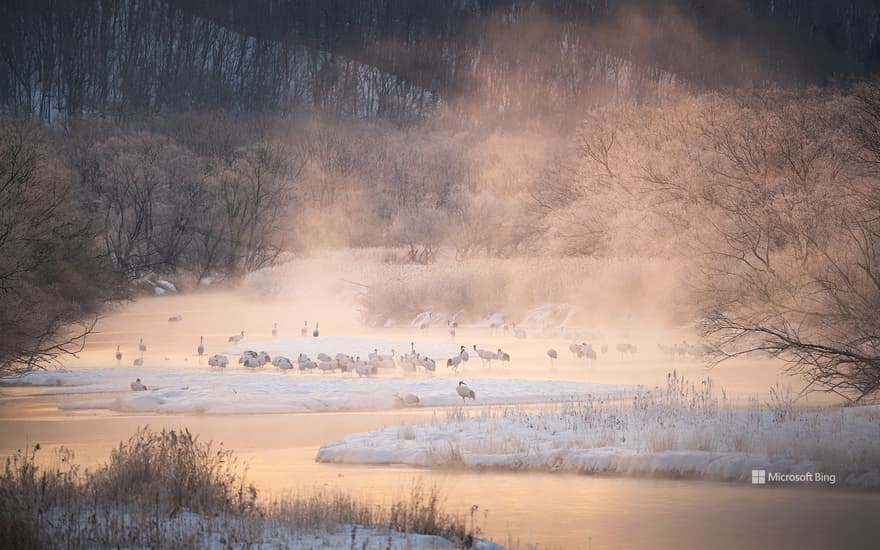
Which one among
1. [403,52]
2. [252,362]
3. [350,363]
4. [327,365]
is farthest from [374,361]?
[403,52]

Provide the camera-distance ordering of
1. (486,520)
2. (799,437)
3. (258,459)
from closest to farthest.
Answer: (486,520) → (799,437) → (258,459)

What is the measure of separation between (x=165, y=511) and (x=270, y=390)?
1460 centimetres

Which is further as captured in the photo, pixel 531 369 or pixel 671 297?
pixel 671 297

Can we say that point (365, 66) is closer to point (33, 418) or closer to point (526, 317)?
point (526, 317)

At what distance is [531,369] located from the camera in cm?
3222

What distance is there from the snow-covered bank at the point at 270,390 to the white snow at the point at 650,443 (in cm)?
538

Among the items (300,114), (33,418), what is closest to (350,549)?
(33,418)

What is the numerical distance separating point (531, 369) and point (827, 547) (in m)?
19.8

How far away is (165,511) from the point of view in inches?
453

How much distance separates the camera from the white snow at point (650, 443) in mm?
15891

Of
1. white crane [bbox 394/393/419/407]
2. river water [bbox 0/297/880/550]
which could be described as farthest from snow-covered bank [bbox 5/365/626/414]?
river water [bbox 0/297/880/550]

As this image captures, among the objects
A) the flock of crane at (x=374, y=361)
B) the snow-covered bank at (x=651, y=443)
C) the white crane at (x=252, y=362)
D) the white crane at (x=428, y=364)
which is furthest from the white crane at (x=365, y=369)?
the snow-covered bank at (x=651, y=443)

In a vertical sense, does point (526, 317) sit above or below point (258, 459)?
above

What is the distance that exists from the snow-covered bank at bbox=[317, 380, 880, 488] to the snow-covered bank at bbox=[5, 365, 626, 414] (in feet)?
17.7
